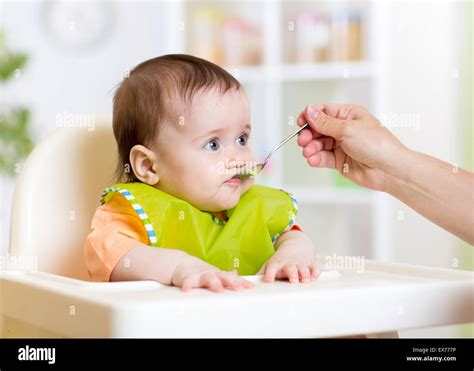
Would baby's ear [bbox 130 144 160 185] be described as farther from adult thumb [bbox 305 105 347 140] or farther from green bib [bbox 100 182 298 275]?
adult thumb [bbox 305 105 347 140]

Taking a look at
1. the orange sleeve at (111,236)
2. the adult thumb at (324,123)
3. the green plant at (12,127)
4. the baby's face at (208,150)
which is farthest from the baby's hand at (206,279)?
the green plant at (12,127)

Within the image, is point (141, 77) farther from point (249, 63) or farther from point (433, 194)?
point (249, 63)

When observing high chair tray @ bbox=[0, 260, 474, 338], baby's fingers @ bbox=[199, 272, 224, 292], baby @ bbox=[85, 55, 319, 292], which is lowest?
high chair tray @ bbox=[0, 260, 474, 338]

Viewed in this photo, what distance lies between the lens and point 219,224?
120 centimetres

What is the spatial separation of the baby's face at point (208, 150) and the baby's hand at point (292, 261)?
0.11 meters

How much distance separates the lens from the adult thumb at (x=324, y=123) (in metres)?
1.19

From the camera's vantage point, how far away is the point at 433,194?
1200 mm

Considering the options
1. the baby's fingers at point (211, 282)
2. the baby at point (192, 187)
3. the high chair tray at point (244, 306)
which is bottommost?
the high chair tray at point (244, 306)

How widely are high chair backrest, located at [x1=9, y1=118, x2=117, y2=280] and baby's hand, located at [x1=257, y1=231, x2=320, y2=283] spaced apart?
348 millimetres

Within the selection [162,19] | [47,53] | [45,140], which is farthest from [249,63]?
[45,140]

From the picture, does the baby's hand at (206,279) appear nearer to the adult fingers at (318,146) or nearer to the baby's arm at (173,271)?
the baby's arm at (173,271)

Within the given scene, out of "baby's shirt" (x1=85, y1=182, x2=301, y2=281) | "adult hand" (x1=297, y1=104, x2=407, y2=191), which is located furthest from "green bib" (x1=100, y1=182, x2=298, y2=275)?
"adult hand" (x1=297, y1=104, x2=407, y2=191)

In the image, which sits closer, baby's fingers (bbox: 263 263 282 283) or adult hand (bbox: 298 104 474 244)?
baby's fingers (bbox: 263 263 282 283)

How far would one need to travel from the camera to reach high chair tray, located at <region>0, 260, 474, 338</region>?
75 centimetres
